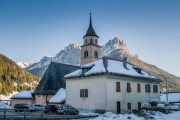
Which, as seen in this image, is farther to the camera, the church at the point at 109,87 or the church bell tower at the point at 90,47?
the church bell tower at the point at 90,47

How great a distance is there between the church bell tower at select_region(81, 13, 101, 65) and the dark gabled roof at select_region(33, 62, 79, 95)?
6.33 m

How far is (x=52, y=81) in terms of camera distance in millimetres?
58625

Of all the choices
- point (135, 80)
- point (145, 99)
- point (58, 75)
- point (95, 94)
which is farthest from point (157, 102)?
point (58, 75)

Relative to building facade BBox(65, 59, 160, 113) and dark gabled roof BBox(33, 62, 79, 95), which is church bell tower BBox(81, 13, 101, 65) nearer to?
dark gabled roof BBox(33, 62, 79, 95)

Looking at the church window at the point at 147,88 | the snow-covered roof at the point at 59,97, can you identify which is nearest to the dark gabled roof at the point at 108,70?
the church window at the point at 147,88

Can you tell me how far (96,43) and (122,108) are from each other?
27.6m

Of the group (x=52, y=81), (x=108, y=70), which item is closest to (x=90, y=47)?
(x=52, y=81)

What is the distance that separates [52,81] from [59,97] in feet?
24.4

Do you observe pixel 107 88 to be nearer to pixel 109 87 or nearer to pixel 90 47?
pixel 109 87

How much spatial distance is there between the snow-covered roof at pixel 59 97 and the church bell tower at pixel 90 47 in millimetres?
14040

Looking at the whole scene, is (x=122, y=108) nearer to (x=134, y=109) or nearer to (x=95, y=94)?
(x=134, y=109)

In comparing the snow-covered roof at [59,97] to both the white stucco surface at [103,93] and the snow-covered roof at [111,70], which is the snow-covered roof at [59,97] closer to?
the white stucco surface at [103,93]

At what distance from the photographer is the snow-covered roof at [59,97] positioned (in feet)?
167

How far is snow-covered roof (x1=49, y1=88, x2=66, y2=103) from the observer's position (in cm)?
5104
